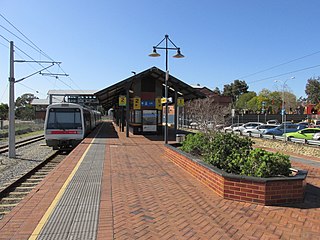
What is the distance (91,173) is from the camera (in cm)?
879

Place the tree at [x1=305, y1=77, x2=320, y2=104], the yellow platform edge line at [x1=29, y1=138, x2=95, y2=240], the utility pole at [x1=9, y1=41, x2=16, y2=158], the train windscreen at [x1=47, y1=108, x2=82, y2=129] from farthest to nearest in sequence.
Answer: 1. the tree at [x1=305, y1=77, x2=320, y2=104]
2. the train windscreen at [x1=47, y1=108, x2=82, y2=129]
3. the utility pole at [x1=9, y1=41, x2=16, y2=158]
4. the yellow platform edge line at [x1=29, y1=138, x2=95, y2=240]

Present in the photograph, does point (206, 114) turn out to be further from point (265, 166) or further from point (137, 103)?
point (265, 166)

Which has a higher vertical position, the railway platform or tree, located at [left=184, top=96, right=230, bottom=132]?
tree, located at [left=184, top=96, right=230, bottom=132]

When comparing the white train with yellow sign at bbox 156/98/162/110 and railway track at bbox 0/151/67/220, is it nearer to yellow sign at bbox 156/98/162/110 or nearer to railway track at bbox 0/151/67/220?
railway track at bbox 0/151/67/220

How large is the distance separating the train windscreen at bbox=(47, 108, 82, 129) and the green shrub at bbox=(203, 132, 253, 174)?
12421mm

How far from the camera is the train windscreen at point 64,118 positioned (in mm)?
18906

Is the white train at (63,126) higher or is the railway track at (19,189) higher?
the white train at (63,126)

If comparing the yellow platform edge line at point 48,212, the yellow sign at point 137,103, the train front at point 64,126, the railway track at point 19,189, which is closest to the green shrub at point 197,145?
the yellow platform edge line at point 48,212

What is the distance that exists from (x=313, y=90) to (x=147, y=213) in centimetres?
10175

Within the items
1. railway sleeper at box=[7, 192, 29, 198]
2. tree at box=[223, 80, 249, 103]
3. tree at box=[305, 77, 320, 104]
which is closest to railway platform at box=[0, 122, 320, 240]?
railway sleeper at box=[7, 192, 29, 198]

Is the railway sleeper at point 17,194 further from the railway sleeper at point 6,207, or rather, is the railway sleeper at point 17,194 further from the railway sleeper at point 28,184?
the railway sleeper at point 28,184

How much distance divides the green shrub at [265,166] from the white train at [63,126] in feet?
47.3

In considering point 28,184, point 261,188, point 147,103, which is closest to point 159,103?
point 147,103

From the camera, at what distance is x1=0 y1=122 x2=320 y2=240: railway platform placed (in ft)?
14.4
